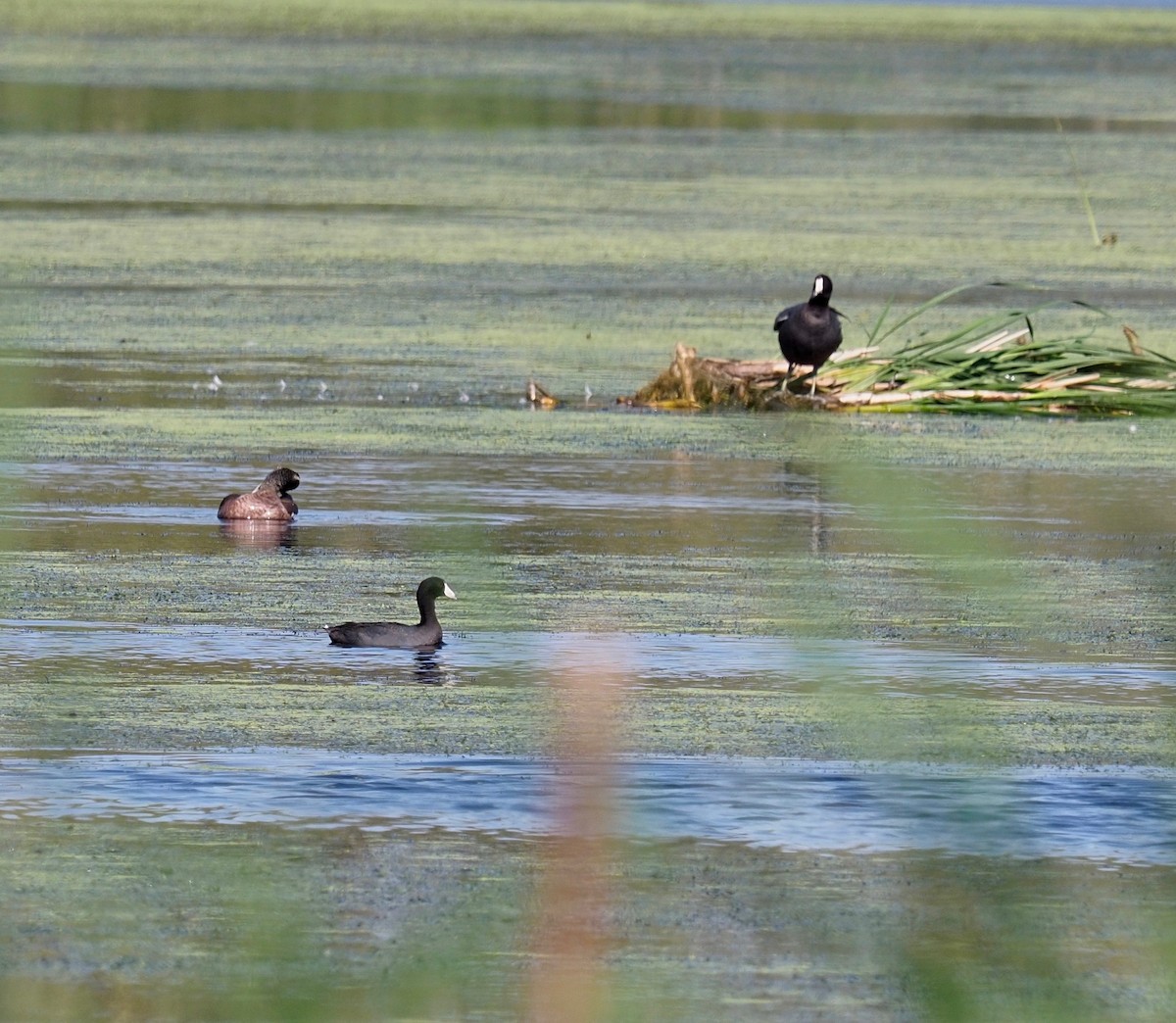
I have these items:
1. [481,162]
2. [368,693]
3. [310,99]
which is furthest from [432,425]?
[310,99]

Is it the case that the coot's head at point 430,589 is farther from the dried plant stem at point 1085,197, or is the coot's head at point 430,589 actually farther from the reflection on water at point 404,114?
the reflection on water at point 404,114

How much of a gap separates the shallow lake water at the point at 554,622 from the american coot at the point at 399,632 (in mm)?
56

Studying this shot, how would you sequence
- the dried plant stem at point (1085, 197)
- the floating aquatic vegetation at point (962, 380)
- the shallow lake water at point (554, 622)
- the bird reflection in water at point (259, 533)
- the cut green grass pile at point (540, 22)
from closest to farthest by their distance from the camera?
the shallow lake water at point (554, 622)
the bird reflection in water at point (259, 533)
the floating aquatic vegetation at point (962, 380)
the dried plant stem at point (1085, 197)
the cut green grass pile at point (540, 22)

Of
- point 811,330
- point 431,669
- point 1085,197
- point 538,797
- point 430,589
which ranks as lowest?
point 538,797

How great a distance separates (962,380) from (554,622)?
5.82m

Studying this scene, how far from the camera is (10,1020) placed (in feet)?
14.9

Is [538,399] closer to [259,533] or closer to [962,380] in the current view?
[962,380]

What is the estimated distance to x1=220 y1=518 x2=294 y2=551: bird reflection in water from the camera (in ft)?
31.0

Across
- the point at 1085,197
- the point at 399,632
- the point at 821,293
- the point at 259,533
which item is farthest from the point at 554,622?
the point at 1085,197

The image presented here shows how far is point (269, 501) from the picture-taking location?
9711mm

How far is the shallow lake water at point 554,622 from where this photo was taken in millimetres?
4055

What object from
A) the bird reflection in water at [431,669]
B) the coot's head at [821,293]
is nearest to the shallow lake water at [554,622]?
the bird reflection in water at [431,669]

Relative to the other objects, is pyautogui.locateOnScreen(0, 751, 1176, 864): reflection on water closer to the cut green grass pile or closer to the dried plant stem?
the dried plant stem

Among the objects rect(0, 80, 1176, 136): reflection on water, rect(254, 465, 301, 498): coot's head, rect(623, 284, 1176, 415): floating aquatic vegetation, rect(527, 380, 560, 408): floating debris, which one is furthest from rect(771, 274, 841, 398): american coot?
rect(0, 80, 1176, 136): reflection on water
